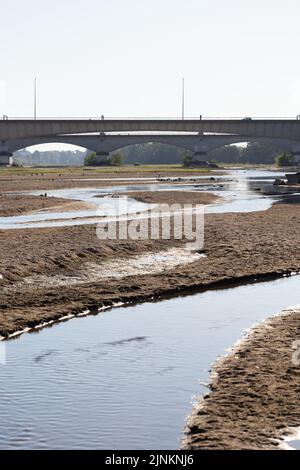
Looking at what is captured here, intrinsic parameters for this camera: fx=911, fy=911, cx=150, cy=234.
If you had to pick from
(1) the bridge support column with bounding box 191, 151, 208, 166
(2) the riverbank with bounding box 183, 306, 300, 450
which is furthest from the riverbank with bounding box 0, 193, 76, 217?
(1) the bridge support column with bounding box 191, 151, 208, 166

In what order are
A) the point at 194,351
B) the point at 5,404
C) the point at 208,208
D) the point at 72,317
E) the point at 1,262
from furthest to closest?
the point at 208,208, the point at 1,262, the point at 72,317, the point at 194,351, the point at 5,404

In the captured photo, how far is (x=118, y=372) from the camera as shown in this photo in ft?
52.7

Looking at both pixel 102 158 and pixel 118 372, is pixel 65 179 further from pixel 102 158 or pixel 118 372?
pixel 118 372

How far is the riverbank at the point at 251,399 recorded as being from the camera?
40.0 feet

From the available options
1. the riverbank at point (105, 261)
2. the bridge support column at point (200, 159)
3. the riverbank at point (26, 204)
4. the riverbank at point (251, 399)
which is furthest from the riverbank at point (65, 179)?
the bridge support column at point (200, 159)

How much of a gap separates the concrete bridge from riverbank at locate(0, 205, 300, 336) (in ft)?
435

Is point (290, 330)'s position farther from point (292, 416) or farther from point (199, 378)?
point (292, 416)

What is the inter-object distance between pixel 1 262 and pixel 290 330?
418 inches

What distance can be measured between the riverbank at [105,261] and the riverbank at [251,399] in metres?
5.36

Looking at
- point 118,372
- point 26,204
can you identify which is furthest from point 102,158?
point 118,372

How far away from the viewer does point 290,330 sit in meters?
19.0

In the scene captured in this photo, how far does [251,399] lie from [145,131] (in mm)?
165922

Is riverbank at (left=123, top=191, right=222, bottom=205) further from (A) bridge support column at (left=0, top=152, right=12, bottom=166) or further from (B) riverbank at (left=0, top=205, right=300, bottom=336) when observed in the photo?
(A) bridge support column at (left=0, top=152, right=12, bottom=166)

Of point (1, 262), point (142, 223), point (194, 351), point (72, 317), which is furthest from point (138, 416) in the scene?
point (142, 223)
